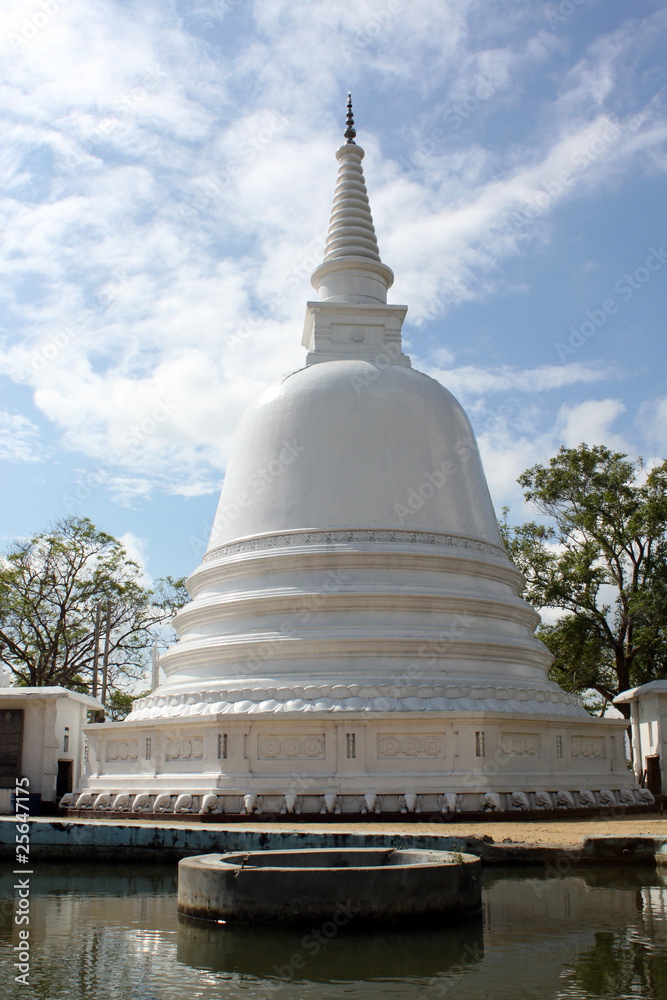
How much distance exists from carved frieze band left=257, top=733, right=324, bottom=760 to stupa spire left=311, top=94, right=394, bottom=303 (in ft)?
43.6

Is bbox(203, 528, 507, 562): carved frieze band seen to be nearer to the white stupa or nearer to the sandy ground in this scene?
the white stupa

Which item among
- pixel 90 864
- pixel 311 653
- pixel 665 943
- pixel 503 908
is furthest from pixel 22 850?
pixel 665 943

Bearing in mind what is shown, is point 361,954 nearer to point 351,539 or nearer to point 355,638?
point 355,638

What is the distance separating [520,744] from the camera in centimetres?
1772

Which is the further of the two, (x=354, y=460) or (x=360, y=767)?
(x=354, y=460)

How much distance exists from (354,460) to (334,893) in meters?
14.3

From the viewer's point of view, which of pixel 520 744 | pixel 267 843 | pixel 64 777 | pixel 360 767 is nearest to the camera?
pixel 267 843

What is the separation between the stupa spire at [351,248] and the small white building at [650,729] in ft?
41.8

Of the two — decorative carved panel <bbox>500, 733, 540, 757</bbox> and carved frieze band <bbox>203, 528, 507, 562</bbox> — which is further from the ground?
carved frieze band <bbox>203, 528, 507, 562</bbox>

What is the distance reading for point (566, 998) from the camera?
635cm

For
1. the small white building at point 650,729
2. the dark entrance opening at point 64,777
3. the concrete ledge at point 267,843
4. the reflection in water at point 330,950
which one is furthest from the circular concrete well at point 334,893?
the dark entrance opening at point 64,777

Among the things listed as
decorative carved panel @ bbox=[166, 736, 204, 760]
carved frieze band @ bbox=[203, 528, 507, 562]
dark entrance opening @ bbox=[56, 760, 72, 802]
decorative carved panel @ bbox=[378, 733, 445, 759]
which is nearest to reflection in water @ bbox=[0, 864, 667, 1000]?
decorative carved panel @ bbox=[378, 733, 445, 759]

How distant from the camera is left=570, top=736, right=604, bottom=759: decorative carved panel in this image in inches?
742

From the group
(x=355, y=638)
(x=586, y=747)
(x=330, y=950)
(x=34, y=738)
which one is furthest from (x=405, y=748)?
(x=330, y=950)
